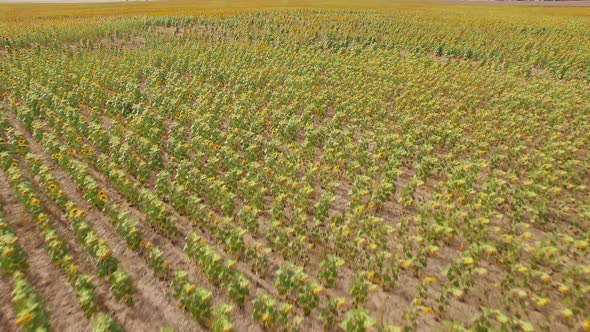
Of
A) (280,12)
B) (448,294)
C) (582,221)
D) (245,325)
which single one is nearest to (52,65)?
(245,325)

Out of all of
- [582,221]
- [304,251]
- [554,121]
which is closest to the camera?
[304,251]

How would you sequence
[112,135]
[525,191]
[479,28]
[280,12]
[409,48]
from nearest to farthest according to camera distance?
[525,191], [112,135], [409,48], [479,28], [280,12]

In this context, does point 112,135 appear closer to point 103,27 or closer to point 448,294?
point 448,294

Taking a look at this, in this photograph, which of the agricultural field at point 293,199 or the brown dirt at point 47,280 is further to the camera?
the agricultural field at point 293,199

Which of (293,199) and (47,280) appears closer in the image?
(47,280)

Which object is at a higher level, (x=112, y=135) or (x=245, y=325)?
(x=112, y=135)

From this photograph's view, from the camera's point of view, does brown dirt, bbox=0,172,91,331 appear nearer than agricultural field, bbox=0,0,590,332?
Yes

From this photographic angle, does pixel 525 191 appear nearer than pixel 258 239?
No

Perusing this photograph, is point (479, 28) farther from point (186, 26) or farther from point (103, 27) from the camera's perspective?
point (103, 27)
